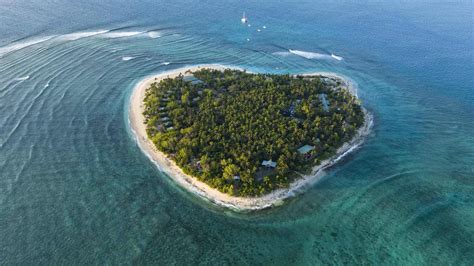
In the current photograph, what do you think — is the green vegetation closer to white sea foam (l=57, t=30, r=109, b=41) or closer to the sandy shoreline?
the sandy shoreline

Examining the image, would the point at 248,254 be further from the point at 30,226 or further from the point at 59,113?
the point at 59,113

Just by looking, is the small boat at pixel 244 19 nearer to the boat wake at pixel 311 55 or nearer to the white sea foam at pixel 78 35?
the boat wake at pixel 311 55

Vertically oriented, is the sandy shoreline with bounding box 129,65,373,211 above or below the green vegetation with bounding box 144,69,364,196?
below

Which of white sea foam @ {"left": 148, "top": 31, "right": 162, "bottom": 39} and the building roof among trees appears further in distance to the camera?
white sea foam @ {"left": 148, "top": 31, "right": 162, "bottom": 39}

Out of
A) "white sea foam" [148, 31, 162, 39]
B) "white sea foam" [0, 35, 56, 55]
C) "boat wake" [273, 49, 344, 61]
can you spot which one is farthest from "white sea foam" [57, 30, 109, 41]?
"boat wake" [273, 49, 344, 61]

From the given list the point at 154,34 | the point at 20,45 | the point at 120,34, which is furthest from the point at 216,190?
the point at 20,45

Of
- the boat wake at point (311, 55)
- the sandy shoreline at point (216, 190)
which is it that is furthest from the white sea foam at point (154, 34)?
the sandy shoreline at point (216, 190)

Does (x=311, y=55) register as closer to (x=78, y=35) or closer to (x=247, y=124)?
(x=247, y=124)

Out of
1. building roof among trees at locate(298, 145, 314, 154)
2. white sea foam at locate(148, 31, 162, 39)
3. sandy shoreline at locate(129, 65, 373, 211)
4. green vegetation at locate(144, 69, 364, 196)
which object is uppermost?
white sea foam at locate(148, 31, 162, 39)
